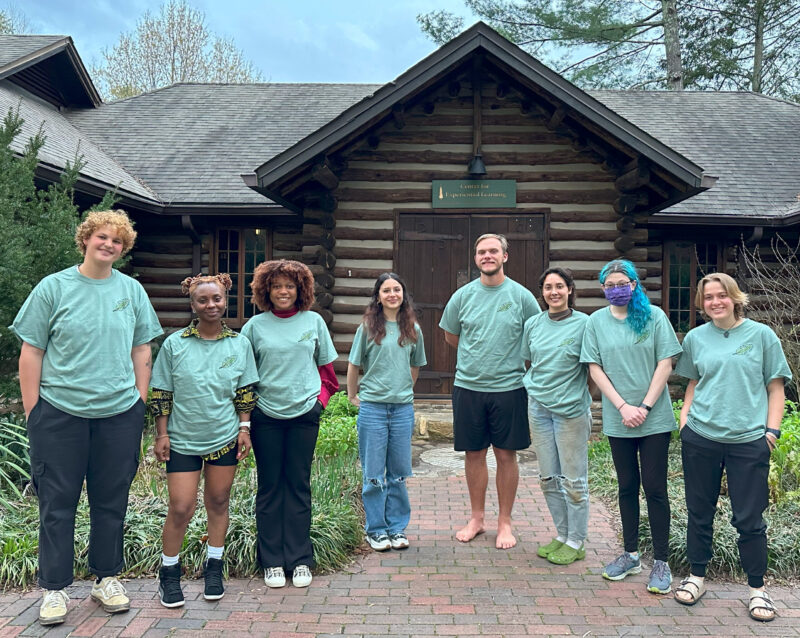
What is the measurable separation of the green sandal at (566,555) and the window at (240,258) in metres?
6.60

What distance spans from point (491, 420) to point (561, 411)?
1.80 ft

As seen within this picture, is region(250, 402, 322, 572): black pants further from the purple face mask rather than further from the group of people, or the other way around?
the purple face mask

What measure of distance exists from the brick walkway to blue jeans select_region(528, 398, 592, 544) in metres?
0.27

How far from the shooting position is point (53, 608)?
321 cm

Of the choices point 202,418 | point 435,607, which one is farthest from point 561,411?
point 202,418

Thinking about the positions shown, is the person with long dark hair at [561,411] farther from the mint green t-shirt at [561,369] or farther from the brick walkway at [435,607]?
the brick walkway at [435,607]

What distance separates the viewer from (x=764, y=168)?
10578 mm

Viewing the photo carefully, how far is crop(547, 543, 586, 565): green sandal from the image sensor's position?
4043 millimetres

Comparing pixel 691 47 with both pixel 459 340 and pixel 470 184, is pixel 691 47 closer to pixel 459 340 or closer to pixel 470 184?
pixel 470 184

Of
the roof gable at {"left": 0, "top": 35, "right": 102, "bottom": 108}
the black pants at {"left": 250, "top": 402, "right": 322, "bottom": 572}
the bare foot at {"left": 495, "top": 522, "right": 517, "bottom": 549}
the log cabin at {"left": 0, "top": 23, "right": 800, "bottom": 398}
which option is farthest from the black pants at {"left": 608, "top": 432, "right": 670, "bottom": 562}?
the roof gable at {"left": 0, "top": 35, "right": 102, "bottom": 108}

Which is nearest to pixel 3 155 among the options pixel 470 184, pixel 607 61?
pixel 470 184

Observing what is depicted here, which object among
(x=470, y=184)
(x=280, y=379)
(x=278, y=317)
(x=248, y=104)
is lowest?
(x=280, y=379)

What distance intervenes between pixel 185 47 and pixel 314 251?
66.3 ft

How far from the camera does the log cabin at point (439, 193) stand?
24.6 feet
